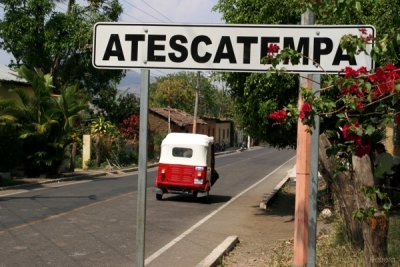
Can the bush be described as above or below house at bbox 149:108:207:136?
below

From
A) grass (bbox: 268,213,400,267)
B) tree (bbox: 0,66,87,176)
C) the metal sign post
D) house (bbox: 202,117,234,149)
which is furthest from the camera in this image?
house (bbox: 202,117,234,149)

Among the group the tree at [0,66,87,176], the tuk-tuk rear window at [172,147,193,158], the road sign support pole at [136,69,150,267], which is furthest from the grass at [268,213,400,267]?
the tree at [0,66,87,176]

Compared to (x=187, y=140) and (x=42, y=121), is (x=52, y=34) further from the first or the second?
(x=187, y=140)

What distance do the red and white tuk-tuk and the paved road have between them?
1.58 ft

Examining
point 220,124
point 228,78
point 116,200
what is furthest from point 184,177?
point 220,124

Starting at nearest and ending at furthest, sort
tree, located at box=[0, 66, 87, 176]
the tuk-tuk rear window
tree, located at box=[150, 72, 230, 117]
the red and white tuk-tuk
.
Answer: the red and white tuk-tuk
the tuk-tuk rear window
tree, located at box=[0, 66, 87, 176]
tree, located at box=[150, 72, 230, 117]

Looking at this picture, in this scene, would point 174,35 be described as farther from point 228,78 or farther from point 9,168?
point 9,168

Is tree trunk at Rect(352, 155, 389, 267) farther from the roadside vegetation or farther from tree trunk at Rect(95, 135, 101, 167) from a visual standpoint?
tree trunk at Rect(95, 135, 101, 167)

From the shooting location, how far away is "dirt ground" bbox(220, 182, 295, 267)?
9625 millimetres

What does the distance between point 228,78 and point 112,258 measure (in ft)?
23.4

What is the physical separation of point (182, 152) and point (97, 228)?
888 centimetres

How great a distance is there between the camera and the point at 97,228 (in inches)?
494

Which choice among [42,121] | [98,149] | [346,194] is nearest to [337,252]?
[346,194]

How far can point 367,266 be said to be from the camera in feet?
19.5
